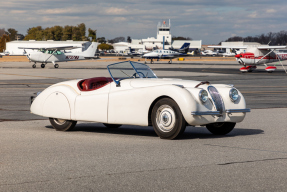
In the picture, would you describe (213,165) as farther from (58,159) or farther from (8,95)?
(8,95)

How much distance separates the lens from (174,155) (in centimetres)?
645

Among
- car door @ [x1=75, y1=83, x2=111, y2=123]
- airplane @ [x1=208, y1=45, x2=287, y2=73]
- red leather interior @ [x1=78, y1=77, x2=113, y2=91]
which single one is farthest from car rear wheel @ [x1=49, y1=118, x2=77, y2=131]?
airplane @ [x1=208, y1=45, x2=287, y2=73]

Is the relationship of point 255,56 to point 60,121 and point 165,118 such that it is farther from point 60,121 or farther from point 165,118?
point 165,118

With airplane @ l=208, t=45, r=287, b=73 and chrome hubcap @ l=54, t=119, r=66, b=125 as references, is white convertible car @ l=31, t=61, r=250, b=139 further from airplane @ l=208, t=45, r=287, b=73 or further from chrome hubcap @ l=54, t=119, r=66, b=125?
airplane @ l=208, t=45, r=287, b=73

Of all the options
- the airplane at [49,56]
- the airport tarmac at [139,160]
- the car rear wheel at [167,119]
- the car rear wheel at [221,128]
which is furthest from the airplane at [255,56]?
the car rear wheel at [167,119]

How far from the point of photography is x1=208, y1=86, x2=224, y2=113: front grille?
26.4ft

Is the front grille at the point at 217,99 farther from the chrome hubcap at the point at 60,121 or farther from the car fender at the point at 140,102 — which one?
the chrome hubcap at the point at 60,121

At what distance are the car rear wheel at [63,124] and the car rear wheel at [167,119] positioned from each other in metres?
1.96

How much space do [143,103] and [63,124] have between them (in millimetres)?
1982

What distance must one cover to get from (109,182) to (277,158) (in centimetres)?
256

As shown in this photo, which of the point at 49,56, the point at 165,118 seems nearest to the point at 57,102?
the point at 165,118

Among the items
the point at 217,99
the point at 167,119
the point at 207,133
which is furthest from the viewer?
the point at 207,133

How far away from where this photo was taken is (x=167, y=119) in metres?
7.79

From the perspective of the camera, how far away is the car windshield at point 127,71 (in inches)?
353
